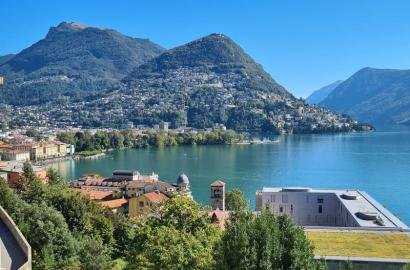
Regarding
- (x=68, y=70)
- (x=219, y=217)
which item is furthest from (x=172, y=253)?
(x=68, y=70)

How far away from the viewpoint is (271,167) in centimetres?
4194

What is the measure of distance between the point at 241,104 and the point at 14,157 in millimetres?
64133

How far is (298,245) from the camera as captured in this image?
19.7 feet

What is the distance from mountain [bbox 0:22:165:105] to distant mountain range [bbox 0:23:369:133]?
0.32 meters

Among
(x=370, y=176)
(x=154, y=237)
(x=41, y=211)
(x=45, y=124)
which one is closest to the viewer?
(x=154, y=237)

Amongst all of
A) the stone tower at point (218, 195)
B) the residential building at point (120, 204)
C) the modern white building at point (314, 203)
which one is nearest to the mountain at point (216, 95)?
the stone tower at point (218, 195)

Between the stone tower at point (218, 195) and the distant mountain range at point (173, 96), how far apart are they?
72.7 meters

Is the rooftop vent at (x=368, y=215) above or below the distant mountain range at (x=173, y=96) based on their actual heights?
below

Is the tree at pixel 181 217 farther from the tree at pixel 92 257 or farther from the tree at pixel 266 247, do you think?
the tree at pixel 266 247

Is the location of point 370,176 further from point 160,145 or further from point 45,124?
point 45,124

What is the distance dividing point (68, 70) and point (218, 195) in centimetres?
16203

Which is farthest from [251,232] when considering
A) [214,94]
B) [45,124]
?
[214,94]

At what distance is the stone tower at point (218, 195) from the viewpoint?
22.1 metres

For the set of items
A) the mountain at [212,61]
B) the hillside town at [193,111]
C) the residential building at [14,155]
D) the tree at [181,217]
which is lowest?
the residential building at [14,155]
